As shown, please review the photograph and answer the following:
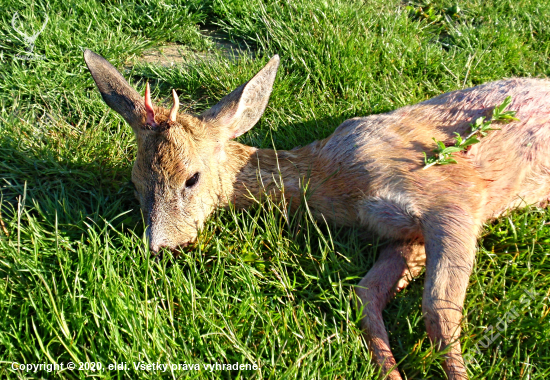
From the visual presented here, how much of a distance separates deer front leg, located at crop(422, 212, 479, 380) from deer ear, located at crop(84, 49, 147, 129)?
1.90 metres

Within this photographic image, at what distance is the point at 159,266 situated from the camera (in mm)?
2693

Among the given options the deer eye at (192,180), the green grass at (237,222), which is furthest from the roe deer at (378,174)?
the green grass at (237,222)

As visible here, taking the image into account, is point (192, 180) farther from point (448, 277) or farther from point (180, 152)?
point (448, 277)

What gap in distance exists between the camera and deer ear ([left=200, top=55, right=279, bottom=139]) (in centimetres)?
330

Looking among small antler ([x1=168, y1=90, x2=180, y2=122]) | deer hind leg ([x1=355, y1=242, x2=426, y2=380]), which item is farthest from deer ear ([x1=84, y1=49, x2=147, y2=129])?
deer hind leg ([x1=355, y1=242, x2=426, y2=380])

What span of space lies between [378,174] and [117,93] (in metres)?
1.74

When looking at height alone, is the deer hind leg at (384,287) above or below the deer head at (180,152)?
below

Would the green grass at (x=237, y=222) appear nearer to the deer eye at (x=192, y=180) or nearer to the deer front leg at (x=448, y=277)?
the deer front leg at (x=448, y=277)

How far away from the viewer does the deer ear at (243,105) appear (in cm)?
330

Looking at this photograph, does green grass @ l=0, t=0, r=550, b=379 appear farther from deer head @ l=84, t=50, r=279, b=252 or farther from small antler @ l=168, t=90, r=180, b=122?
small antler @ l=168, t=90, r=180, b=122

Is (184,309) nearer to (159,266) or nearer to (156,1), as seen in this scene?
(159,266)

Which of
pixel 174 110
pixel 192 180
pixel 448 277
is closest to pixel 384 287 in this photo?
pixel 448 277

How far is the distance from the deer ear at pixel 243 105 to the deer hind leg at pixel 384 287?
1.24m

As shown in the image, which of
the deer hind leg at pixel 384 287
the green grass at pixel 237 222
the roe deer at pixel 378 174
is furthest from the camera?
the roe deer at pixel 378 174
